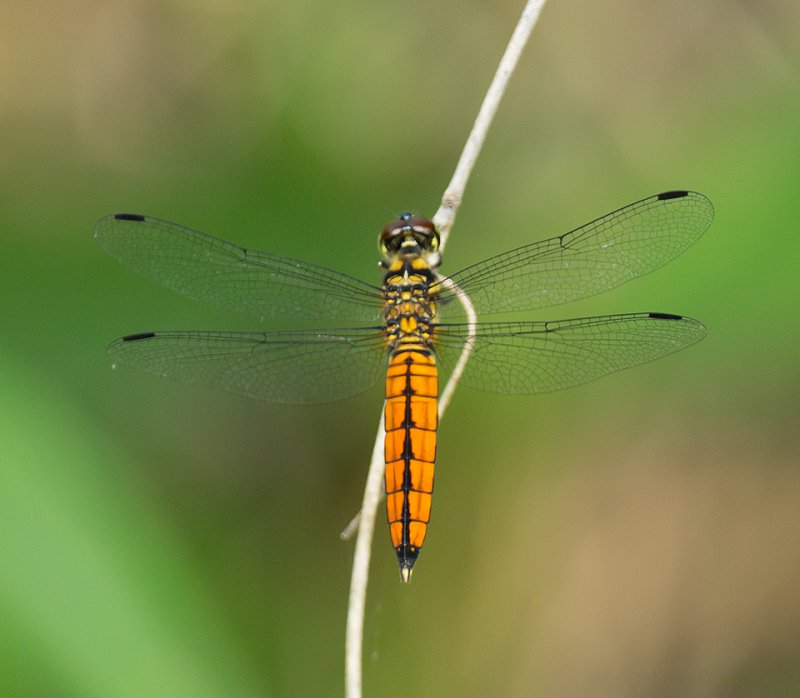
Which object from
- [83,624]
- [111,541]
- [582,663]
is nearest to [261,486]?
[111,541]

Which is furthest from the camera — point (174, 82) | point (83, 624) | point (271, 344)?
point (174, 82)

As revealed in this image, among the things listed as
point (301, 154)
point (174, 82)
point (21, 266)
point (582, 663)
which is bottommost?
point (582, 663)

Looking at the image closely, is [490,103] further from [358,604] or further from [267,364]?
[358,604]

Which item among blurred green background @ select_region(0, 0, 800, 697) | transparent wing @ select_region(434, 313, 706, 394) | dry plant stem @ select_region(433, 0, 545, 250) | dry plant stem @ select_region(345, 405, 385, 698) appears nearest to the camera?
dry plant stem @ select_region(345, 405, 385, 698)

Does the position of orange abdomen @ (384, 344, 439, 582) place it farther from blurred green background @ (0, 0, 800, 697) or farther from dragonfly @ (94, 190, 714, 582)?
blurred green background @ (0, 0, 800, 697)

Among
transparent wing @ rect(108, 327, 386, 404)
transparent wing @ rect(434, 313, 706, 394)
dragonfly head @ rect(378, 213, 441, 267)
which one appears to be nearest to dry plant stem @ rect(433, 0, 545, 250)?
dragonfly head @ rect(378, 213, 441, 267)

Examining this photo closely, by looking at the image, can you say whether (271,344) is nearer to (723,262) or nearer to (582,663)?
(723,262)

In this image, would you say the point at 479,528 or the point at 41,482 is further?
the point at 479,528
